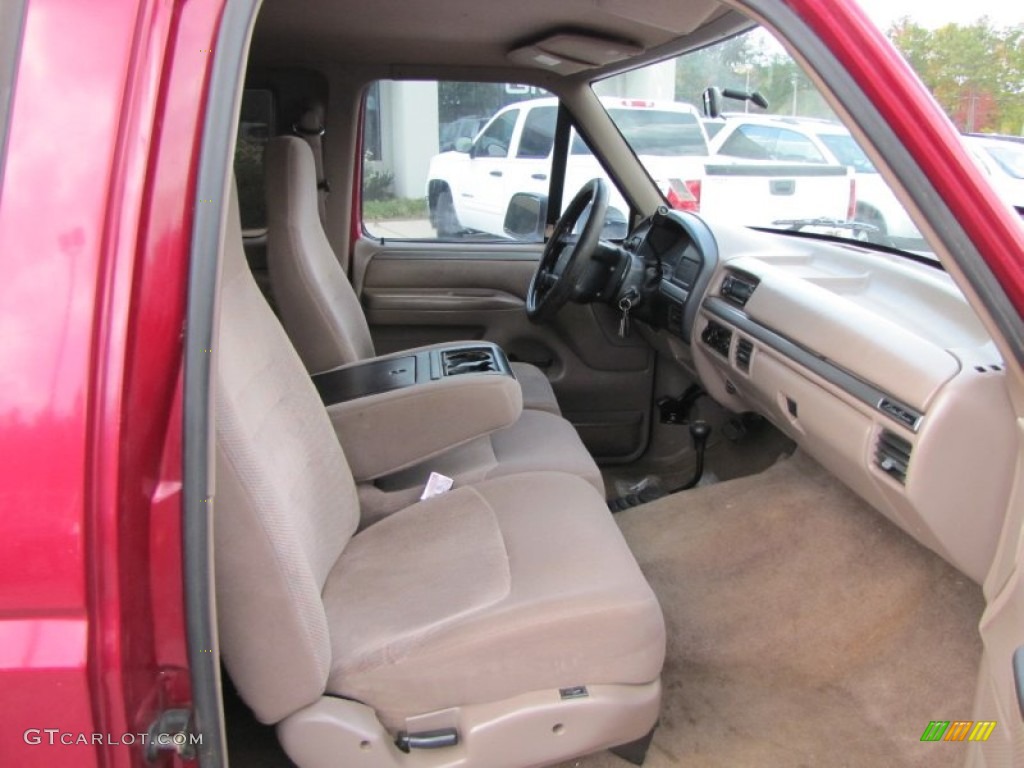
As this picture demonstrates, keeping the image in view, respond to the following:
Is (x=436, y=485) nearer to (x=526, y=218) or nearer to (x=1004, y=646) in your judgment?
(x=1004, y=646)

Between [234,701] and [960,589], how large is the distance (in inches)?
55.6

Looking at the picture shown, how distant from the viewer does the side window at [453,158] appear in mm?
3016

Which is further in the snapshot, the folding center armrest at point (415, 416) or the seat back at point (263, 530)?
the folding center armrest at point (415, 416)

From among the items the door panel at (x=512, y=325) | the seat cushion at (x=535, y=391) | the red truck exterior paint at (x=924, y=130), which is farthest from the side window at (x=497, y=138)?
the red truck exterior paint at (x=924, y=130)

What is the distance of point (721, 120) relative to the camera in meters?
2.54

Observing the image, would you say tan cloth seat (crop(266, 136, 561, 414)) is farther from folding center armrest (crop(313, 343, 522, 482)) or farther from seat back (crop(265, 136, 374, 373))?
folding center armrest (crop(313, 343, 522, 482))

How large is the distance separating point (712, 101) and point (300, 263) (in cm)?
120

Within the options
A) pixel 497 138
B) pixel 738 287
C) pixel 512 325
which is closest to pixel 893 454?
pixel 738 287

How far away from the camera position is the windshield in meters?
1.62

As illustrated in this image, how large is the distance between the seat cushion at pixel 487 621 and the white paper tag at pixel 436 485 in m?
0.33

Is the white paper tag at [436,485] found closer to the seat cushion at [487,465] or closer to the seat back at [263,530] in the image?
the seat cushion at [487,465]

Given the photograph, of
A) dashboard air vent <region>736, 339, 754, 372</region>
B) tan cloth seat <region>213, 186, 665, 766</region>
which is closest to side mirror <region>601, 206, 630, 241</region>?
dashboard air vent <region>736, 339, 754, 372</region>

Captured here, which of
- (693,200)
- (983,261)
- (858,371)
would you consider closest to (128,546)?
(983,261)

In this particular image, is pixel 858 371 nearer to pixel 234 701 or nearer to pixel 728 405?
pixel 728 405
